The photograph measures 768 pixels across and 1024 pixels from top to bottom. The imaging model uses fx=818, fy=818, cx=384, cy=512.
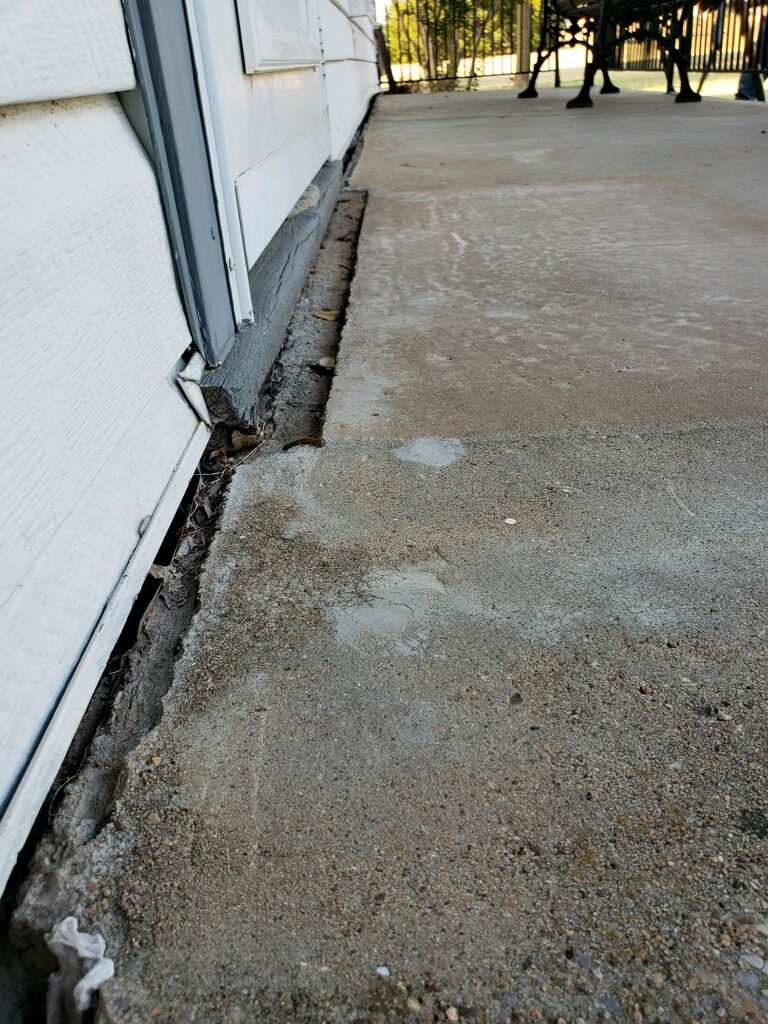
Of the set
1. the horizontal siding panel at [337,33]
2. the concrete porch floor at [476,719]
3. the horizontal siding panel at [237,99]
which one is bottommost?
the concrete porch floor at [476,719]

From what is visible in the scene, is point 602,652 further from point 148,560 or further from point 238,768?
point 148,560

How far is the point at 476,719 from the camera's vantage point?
108cm

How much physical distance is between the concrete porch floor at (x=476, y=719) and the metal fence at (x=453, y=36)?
16.5m

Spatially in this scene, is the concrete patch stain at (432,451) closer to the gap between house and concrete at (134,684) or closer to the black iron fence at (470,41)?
the gap between house and concrete at (134,684)

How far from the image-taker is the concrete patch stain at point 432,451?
174 centimetres

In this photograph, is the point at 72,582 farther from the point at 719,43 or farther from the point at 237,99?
the point at 719,43

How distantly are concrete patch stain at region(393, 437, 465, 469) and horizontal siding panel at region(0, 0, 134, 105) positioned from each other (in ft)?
2.87

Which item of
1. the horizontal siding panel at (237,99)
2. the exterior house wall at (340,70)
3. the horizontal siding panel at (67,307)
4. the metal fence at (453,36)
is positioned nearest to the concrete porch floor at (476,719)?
the horizontal siding panel at (67,307)

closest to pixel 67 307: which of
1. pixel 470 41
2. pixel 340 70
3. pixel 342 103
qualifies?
pixel 342 103

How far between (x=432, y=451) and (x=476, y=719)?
81 cm

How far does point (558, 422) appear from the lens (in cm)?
187

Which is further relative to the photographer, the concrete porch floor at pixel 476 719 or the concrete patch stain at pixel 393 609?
the concrete patch stain at pixel 393 609

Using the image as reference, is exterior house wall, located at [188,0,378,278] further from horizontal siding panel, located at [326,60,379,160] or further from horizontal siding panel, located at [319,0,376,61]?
horizontal siding panel, located at [326,60,379,160]

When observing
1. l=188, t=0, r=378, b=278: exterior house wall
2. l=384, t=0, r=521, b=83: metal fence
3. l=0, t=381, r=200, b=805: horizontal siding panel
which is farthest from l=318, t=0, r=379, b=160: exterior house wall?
l=384, t=0, r=521, b=83: metal fence
